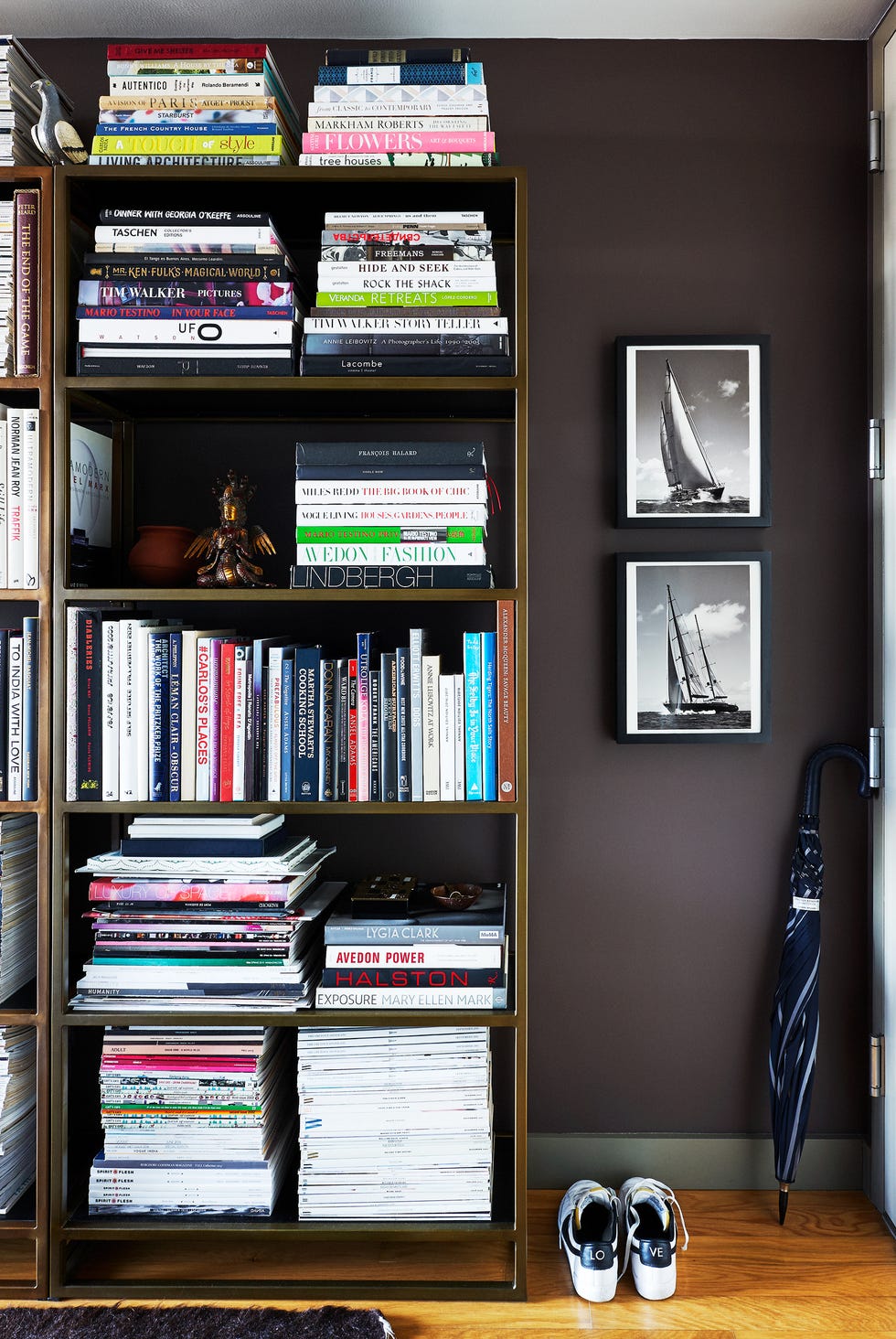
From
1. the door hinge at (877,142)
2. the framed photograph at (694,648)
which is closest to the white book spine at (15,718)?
the framed photograph at (694,648)

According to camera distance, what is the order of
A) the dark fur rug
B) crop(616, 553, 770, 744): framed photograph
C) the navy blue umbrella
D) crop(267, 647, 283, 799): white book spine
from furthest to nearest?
crop(616, 553, 770, 744): framed photograph, the navy blue umbrella, crop(267, 647, 283, 799): white book spine, the dark fur rug

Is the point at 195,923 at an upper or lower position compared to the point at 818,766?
lower

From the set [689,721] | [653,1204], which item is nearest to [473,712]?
[689,721]

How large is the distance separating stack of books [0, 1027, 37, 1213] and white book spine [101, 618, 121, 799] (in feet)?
1.76

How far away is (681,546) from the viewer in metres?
2.02

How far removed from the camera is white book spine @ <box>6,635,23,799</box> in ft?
5.51

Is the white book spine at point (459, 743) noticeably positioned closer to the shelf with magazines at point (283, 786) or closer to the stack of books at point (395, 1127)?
the shelf with magazines at point (283, 786)

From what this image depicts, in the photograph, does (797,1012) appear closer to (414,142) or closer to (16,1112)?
(16,1112)

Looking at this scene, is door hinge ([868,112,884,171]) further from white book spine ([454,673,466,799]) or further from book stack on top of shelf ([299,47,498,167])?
white book spine ([454,673,466,799])

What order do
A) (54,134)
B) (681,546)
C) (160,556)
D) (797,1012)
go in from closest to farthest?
(54,134) < (160,556) < (797,1012) < (681,546)

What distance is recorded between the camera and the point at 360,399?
1874mm

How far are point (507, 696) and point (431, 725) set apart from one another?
0.15 meters

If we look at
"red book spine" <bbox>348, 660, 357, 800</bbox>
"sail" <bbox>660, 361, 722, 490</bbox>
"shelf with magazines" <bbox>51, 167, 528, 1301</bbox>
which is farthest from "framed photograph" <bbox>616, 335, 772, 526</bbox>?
"red book spine" <bbox>348, 660, 357, 800</bbox>

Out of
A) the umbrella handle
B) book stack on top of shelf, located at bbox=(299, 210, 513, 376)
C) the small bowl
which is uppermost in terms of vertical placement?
book stack on top of shelf, located at bbox=(299, 210, 513, 376)
